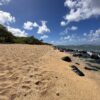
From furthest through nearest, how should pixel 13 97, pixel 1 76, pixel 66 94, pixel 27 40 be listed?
pixel 27 40 → pixel 1 76 → pixel 66 94 → pixel 13 97

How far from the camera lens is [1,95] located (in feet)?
12.4

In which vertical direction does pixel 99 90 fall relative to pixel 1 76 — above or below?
below

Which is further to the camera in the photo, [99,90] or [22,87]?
[99,90]

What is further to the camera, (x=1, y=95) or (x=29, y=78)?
(x=29, y=78)

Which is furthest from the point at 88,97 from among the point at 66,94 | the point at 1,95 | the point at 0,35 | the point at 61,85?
the point at 0,35

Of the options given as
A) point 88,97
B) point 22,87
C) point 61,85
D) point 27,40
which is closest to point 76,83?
point 61,85

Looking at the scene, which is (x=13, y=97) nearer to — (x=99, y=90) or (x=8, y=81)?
(x=8, y=81)

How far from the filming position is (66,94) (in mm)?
4320

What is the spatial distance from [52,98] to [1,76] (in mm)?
2056

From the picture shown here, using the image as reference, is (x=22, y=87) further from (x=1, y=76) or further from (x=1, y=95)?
(x=1, y=76)

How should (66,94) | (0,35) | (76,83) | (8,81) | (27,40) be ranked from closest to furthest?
1. (66,94)
2. (8,81)
3. (76,83)
4. (0,35)
5. (27,40)

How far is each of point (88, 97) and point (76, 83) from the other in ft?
3.78

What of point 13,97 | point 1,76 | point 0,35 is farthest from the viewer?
point 0,35

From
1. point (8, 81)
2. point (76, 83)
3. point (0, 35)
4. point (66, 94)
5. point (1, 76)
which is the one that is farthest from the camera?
point (0, 35)
